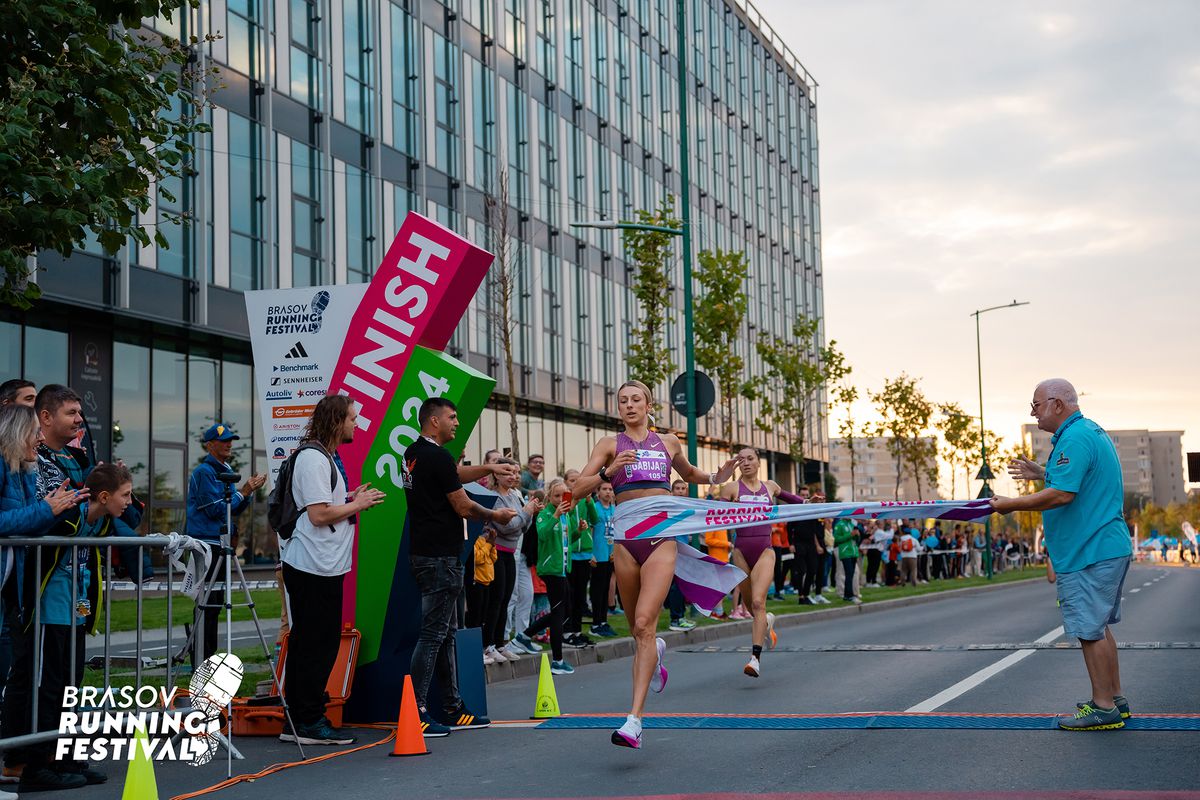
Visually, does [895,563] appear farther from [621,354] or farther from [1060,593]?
[1060,593]

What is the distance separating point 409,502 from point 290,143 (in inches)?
852

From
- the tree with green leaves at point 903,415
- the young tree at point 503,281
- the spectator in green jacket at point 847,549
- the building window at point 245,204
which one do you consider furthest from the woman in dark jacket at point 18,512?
the tree with green leaves at point 903,415

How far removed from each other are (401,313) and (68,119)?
2610mm

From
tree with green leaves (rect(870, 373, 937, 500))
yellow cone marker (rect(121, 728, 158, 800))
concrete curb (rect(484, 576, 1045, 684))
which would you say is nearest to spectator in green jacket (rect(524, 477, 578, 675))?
concrete curb (rect(484, 576, 1045, 684))

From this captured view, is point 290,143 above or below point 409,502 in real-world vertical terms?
above

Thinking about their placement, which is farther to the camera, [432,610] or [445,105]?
[445,105]

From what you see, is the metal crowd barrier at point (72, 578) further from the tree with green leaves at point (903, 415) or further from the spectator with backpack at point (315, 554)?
the tree with green leaves at point (903, 415)

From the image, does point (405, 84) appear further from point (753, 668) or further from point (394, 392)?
point (394, 392)

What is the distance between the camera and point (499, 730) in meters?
8.70

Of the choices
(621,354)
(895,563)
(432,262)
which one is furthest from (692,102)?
(432,262)

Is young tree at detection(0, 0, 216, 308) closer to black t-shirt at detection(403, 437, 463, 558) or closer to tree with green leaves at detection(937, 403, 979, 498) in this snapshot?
black t-shirt at detection(403, 437, 463, 558)

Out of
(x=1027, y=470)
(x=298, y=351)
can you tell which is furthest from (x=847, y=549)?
(x=1027, y=470)

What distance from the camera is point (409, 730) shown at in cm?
776

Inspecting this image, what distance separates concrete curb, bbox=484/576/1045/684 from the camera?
12.6 meters
